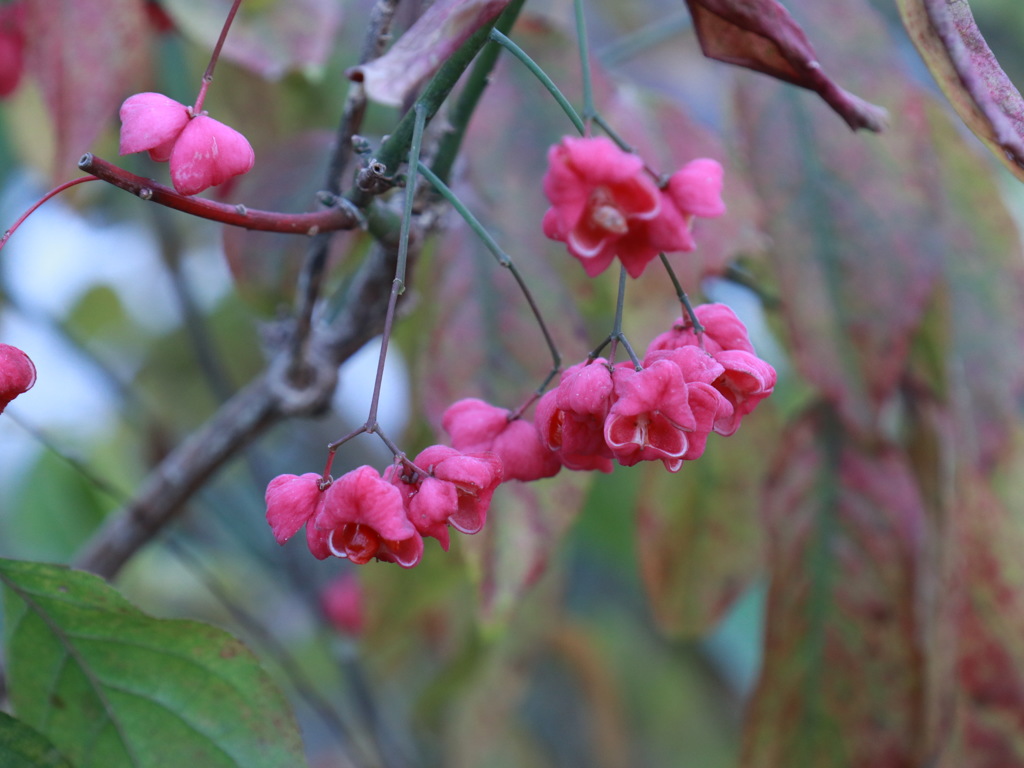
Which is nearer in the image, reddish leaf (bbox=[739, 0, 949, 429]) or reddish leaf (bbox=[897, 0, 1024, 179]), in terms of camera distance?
reddish leaf (bbox=[897, 0, 1024, 179])

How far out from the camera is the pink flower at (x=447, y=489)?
446 millimetres

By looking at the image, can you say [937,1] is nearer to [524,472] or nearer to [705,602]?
[524,472]

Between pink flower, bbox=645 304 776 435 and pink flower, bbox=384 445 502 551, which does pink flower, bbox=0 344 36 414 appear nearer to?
pink flower, bbox=384 445 502 551

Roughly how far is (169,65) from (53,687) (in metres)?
0.93

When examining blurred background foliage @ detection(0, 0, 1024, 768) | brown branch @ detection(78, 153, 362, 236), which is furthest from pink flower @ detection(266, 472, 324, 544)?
blurred background foliage @ detection(0, 0, 1024, 768)

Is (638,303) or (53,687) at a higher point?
(638,303)

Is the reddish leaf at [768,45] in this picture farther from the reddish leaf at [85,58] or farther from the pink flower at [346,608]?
the pink flower at [346,608]

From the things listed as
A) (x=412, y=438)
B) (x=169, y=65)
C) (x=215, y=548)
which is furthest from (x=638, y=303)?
(x=215, y=548)

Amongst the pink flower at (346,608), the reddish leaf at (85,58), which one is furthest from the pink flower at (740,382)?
the pink flower at (346,608)

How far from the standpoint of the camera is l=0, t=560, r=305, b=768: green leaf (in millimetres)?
524

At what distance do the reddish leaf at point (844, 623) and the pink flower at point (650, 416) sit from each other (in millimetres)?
447

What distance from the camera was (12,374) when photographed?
1.43 ft

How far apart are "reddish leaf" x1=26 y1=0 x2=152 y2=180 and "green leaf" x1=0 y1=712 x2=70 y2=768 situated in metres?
0.39

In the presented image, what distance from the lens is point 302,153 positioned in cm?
84
